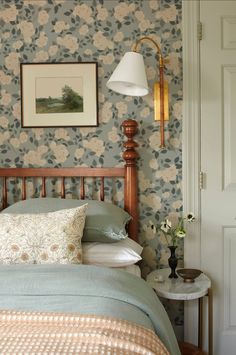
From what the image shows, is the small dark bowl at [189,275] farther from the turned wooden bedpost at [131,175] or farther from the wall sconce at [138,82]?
the wall sconce at [138,82]

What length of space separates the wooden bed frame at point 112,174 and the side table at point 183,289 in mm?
295

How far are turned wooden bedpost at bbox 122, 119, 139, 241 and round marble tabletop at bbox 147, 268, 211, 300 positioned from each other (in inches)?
11.8

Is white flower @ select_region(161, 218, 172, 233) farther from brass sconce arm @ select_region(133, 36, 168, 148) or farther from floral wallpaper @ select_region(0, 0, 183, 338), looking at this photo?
brass sconce arm @ select_region(133, 36, 168, 148)

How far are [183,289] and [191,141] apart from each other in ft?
2.92

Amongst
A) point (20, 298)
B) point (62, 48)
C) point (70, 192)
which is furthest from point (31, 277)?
point (62, 48)

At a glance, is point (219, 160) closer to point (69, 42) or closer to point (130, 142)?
point (130, 142)

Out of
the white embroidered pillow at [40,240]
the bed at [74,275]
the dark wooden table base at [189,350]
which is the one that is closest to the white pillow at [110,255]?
the bed at [74,275]

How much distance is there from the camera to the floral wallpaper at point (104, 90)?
221 cm

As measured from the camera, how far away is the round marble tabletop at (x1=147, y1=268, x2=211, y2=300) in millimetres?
1827

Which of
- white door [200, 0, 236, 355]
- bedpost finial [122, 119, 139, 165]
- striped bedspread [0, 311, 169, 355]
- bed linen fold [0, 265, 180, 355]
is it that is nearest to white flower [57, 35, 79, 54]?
bedpost finial [122, 119, 139, 165]

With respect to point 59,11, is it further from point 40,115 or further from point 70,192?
point 70,192

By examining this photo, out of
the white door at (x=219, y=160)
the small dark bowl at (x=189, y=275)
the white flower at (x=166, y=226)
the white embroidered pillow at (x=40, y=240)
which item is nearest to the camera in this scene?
the white embroidered pillow at (x=40, y=240)

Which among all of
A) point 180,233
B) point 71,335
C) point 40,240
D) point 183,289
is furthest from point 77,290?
point 180,233

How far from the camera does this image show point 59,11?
223 centimetres
